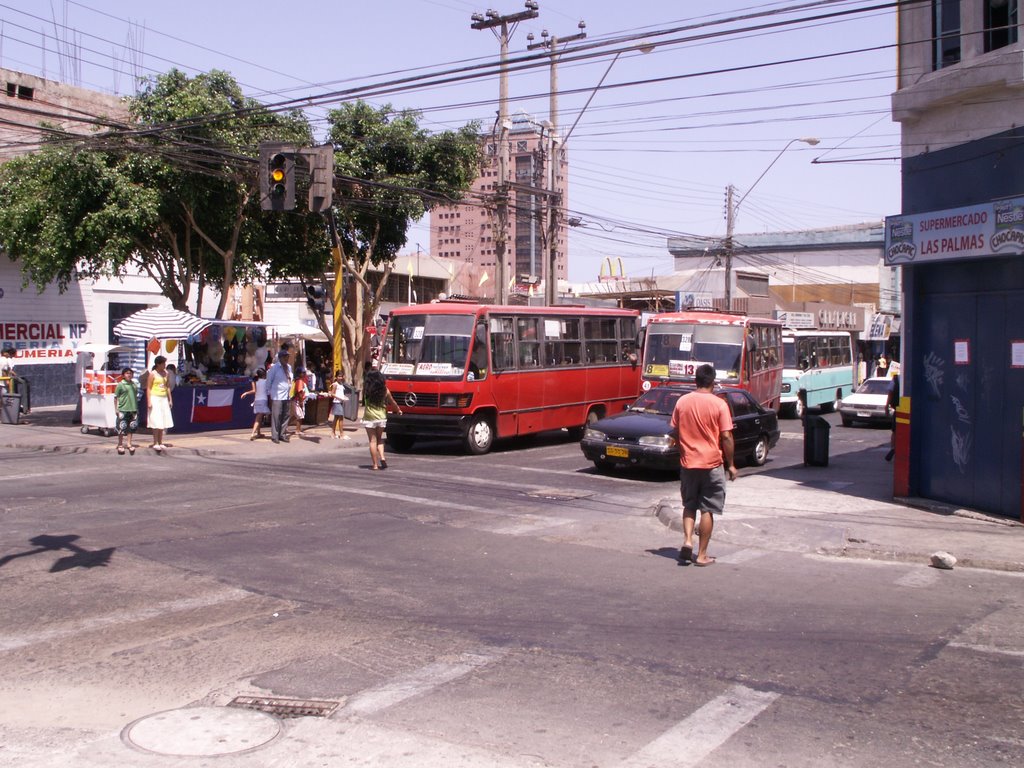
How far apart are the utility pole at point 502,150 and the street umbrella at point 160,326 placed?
844 centimetres

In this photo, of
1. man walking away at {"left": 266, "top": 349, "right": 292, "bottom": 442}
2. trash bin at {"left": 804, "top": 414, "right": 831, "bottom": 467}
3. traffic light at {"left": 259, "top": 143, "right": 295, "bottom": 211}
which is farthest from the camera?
man walking away at {"left": 266, "top": 349, "right": 292, "bottom": 442}

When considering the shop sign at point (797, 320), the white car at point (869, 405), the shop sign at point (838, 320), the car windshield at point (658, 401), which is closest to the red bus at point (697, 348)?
the white car at point (869, 405)

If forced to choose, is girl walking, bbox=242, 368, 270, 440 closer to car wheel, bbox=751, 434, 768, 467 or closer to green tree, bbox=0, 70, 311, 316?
green tree, bbox=0, 70, 311, 316

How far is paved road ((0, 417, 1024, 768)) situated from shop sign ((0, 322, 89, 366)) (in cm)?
1758

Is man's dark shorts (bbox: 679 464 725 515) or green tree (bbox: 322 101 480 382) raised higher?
green tree (bbox: 322 101 480 382)

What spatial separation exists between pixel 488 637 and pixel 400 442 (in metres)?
13.6

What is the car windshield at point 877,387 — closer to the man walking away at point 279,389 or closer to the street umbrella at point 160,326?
the man walking away at point 279,389

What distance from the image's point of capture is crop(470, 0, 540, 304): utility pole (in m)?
27.6

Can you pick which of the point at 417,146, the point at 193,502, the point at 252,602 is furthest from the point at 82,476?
the point at 417,146

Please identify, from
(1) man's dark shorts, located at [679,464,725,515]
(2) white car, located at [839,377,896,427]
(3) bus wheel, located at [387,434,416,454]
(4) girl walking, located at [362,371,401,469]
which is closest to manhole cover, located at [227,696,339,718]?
(1) man's dark shorts, located at [679,464,725,515]

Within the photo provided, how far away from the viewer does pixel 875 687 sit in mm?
6102

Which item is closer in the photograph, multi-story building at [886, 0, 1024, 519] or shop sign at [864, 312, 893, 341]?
multi-story building at [886, 0, 1024, 519]

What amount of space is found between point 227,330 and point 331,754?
20.5 m

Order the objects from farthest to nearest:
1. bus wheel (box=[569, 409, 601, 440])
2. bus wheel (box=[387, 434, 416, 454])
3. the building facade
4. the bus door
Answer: the building facade, bus wheel (box=[569, 409, 601, 440]), bus wheel (box=[387, 434, 416, 454]), the bus door
